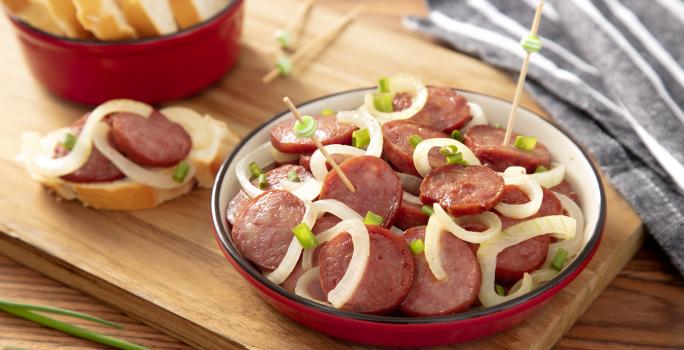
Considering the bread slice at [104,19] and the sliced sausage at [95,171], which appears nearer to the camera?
the sliced sausage at [95,171]

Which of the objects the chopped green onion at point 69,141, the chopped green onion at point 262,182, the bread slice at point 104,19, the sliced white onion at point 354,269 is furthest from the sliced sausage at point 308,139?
the bread slice at point 104,19

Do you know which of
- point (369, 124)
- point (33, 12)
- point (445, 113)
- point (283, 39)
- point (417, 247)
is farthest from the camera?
point (283, 39)

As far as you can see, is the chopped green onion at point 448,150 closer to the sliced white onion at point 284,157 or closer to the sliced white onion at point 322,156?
the sliced white onion at point 322,156

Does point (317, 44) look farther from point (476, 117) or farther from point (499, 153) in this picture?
point (499, 153)

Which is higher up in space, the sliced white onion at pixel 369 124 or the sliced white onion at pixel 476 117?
the sliced white onion at pixel 476 117

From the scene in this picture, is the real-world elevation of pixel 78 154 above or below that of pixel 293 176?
below

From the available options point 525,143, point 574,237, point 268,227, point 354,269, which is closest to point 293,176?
point 268,227
